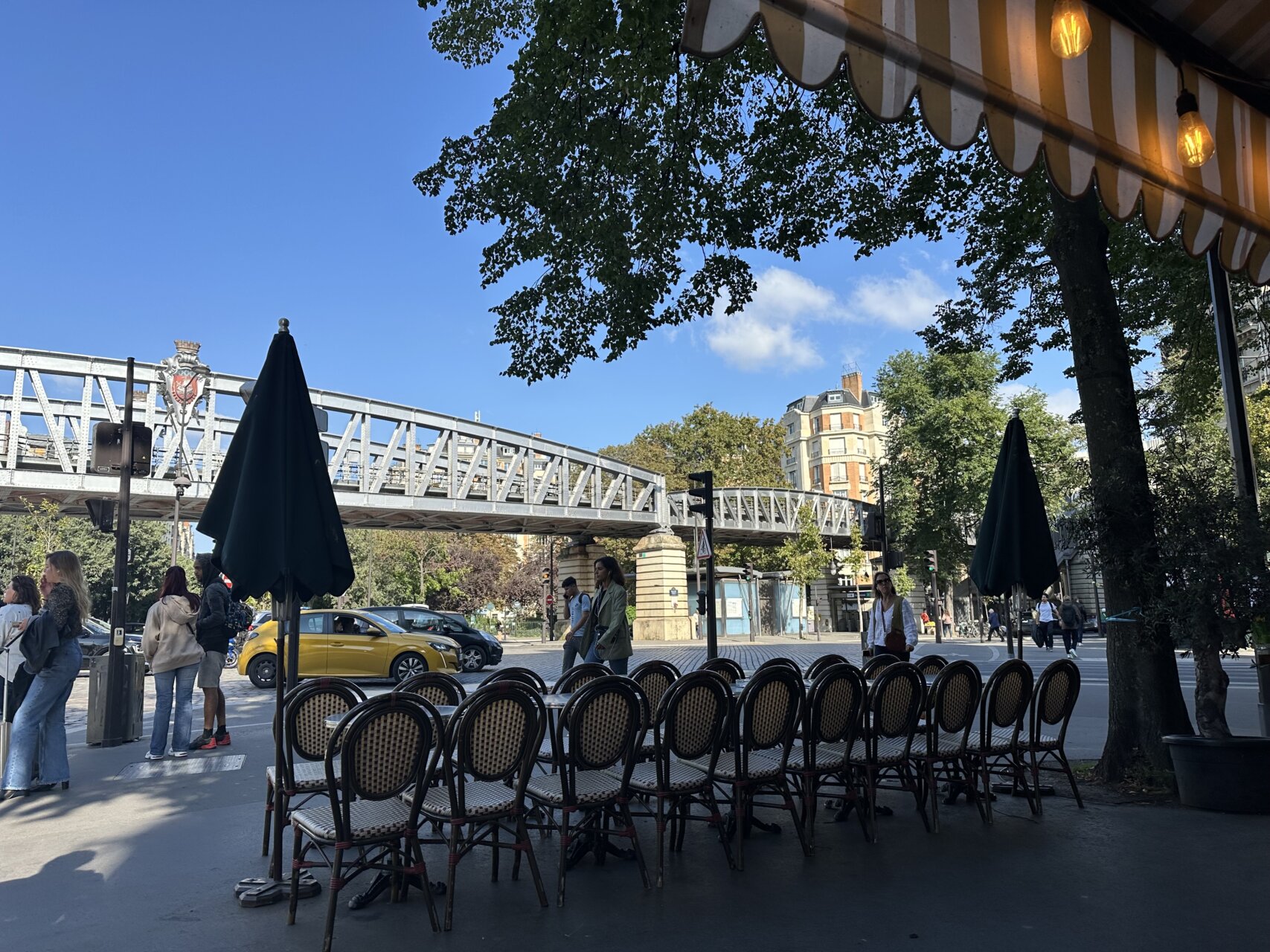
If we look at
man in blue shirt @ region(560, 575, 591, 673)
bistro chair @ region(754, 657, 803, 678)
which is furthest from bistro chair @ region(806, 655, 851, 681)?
man in blue shirt @ region(560, 575, 591, 673)

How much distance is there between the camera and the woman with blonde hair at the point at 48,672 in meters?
7.15

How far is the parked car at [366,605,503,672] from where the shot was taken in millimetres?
21125

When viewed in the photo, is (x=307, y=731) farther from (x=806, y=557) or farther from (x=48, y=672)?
(x=806, y=557)

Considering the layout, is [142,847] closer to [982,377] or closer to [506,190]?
[506,190]

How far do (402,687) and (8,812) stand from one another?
12.8 feet

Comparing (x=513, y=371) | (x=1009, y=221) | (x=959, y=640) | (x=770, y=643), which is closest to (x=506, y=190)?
(x=513, y=371)

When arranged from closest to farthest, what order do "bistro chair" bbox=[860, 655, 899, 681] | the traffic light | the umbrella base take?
the umbrella base
"bistro chair" bbox=[860, 655, 899, 681]
the traffic light

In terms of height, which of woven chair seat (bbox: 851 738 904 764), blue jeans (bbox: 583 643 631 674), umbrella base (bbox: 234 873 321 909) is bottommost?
umbrella base (bbox: 234 873 321 909)

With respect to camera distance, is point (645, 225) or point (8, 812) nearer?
point (8, 812)

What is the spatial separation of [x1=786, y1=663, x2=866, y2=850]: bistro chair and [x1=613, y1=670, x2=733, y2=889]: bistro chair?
0.51 meters

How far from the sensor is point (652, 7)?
5566 millimetres

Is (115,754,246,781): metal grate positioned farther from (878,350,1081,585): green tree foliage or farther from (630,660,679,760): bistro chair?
(878,350,1081,585): green tree foliage

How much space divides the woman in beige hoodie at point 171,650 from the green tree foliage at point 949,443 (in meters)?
37.9

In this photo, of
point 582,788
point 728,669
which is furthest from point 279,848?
point 728,669
